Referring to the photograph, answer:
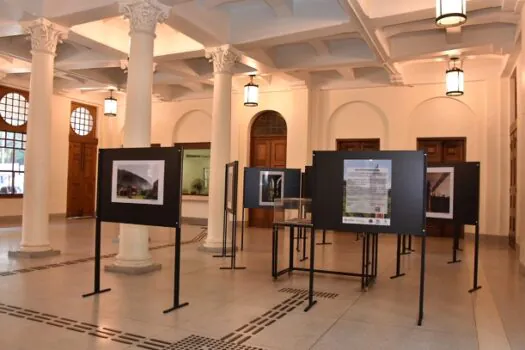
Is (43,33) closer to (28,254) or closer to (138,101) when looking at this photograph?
(138,101)

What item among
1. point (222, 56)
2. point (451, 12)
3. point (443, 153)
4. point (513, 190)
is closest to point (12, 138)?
point (222, 56)

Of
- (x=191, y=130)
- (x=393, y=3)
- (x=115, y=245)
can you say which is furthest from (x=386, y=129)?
(x=115, y=245)

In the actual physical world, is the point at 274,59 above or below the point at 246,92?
above

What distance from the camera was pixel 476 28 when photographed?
380 inches

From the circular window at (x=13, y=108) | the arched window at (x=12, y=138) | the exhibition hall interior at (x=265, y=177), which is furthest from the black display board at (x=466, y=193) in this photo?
the circular window at (x=13, y=108)

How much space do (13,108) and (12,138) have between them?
95 centimetres

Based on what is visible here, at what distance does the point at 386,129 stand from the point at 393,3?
546 centimetres

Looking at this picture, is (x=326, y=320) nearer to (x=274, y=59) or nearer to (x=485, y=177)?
(x=274, y=59)

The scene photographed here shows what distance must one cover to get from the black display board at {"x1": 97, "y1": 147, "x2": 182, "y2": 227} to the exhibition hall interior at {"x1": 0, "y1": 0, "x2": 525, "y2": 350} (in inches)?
0.9

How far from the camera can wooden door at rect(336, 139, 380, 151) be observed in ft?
44.2

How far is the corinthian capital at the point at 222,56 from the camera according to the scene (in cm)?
960

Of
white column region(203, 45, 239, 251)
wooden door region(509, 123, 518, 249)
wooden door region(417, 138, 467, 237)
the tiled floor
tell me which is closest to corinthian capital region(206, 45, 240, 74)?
white column region(203, 45, 239, 251)

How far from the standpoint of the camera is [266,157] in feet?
47.9

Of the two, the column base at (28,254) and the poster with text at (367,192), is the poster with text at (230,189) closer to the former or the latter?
the poster with text at (367,192)
